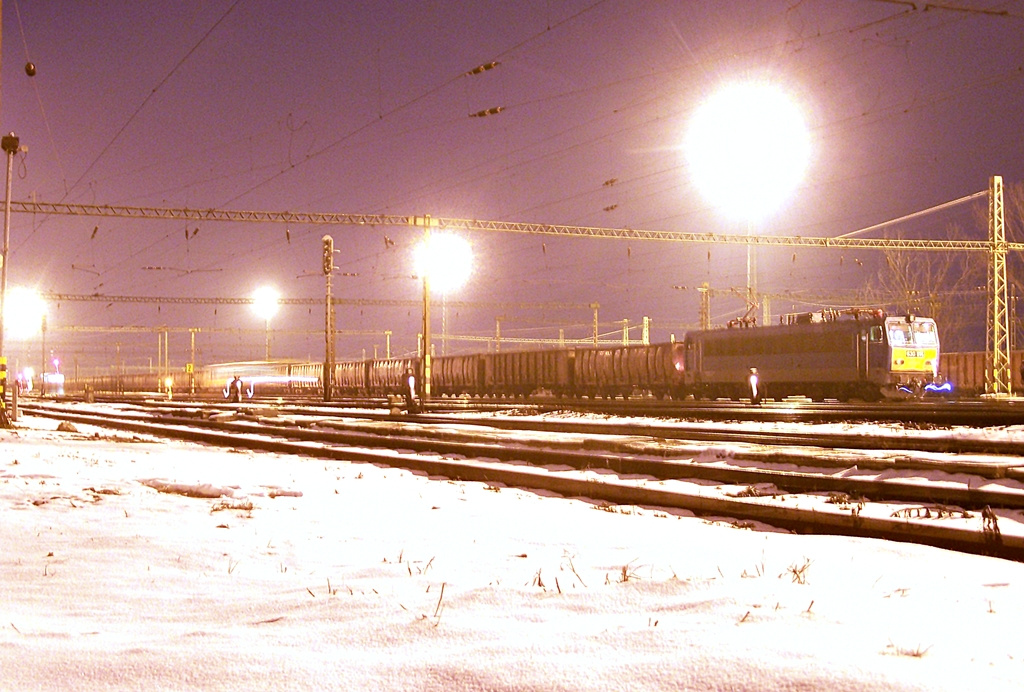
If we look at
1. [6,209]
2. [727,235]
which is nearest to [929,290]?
[727,235]

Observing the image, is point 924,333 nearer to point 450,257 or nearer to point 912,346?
point 912,346

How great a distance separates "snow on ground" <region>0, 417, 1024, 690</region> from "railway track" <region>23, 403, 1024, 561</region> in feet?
1.13

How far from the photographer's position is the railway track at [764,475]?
6.05 meters

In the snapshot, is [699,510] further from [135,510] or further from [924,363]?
[924,363]

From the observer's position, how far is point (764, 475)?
8.63m

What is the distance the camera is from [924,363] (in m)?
28.8

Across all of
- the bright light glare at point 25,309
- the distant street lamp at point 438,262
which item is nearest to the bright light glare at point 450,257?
the distant street lamp at point 438,262

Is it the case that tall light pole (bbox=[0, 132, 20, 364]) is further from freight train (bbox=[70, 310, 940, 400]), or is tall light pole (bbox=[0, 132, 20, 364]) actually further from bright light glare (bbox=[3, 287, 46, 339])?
bright light glare (bbox=[3, 287, 46, 339])

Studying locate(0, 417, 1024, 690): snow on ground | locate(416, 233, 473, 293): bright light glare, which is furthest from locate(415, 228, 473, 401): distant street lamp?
locate(0, 417, 1024, 690): snow on ground

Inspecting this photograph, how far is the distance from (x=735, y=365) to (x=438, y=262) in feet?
46.1

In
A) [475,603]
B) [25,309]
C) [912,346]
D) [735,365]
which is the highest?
[25,309]

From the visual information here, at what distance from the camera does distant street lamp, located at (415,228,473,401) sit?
109ft

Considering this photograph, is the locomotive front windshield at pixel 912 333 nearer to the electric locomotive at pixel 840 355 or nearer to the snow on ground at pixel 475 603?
the electric locomotive at pixel 840 355

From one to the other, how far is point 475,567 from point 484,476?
548cm
